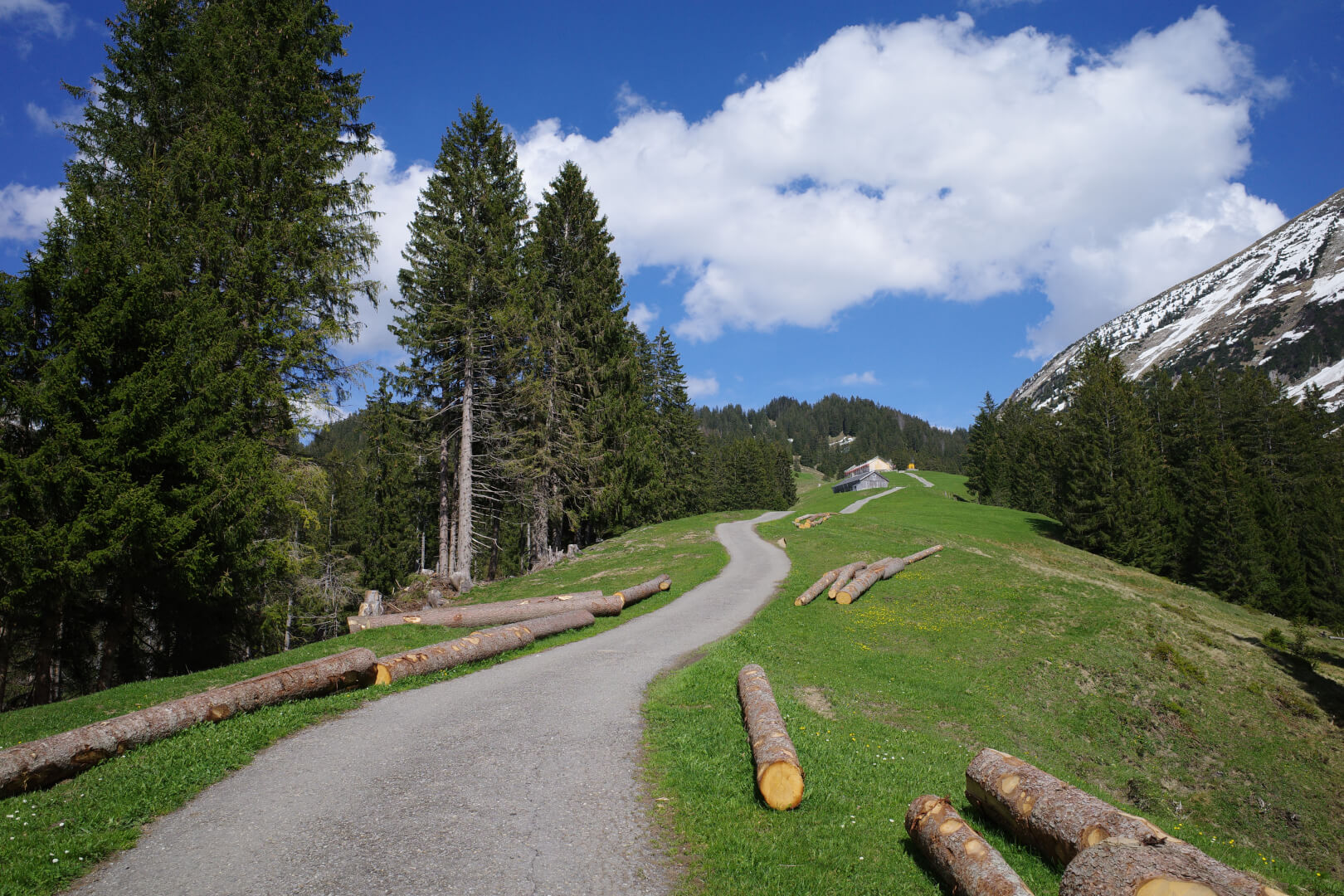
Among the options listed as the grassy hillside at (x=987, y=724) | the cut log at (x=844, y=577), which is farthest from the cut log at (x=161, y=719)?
the cut log at (x=844, y=577)

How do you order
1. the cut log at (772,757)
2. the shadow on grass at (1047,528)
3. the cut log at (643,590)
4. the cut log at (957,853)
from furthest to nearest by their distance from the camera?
the shadow on grass at (1047,528) → the cut log at (643,590) → the cut log at (772,757) → the cut log at (957,853)

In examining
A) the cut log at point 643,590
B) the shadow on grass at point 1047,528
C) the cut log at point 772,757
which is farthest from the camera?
the shadow on grass at point 1047,528

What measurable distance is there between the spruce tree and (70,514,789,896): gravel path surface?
51.3 feet

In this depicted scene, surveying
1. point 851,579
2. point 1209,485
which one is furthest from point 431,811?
point 1209,485

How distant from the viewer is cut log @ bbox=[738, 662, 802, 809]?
21.5 feet

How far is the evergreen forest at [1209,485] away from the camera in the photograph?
41.9 meters

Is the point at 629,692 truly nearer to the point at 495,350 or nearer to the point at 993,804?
the point at 993,804

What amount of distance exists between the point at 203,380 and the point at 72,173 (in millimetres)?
9324

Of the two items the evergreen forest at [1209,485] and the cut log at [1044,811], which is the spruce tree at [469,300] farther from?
the evergreen forest at [1209,485]

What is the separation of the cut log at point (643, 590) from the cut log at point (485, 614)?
142cm

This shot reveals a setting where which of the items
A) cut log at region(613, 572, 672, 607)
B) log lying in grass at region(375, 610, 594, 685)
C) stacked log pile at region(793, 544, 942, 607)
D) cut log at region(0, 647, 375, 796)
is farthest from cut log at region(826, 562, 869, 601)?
cut log at region(0, 647, 375, 796)

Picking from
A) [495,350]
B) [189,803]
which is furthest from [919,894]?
[495,350]

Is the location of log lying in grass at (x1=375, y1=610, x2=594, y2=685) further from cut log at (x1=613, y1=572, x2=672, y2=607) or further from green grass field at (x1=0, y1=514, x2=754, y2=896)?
cut log at (x1=613, y1=572, x2=672, y2=607)

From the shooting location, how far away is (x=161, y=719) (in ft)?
26.5
